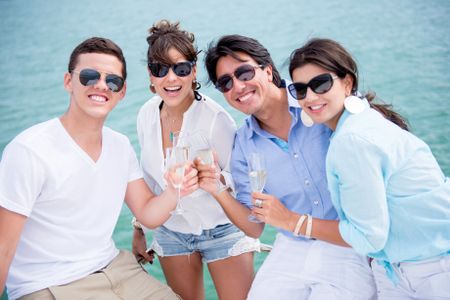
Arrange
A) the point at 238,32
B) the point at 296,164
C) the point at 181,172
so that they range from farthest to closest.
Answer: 1. the point at 238,32
2. the point at 296,164
3. the point at 181,172

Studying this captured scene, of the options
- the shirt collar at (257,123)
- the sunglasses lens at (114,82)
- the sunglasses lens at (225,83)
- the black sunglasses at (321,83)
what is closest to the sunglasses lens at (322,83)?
the black sunglasses at (321,83)

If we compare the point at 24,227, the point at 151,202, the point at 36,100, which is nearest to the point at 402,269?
the point at 151,202

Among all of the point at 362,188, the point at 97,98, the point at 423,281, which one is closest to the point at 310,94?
the point at 362,188

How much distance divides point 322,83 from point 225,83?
756mm

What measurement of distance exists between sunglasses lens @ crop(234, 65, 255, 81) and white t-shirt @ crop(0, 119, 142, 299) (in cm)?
99

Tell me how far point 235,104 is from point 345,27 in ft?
50.2

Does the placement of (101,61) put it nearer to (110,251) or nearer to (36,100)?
(110,251)

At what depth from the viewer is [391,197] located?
2.46 meters

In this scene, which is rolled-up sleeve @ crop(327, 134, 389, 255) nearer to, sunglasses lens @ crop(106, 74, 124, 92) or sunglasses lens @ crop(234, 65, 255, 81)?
sunglasses lens @ crop(234, 65, 255, 81)

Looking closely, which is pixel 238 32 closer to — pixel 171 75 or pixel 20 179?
Result: pixel 171 75

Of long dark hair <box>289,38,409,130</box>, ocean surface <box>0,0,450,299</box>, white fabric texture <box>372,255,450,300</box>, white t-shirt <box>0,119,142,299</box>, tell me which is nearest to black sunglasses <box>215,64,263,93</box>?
long dark hair <box>289,38,409,130</box>

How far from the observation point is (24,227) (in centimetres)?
274

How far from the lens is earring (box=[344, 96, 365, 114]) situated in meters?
2.56

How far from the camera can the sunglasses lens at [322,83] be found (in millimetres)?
2625
